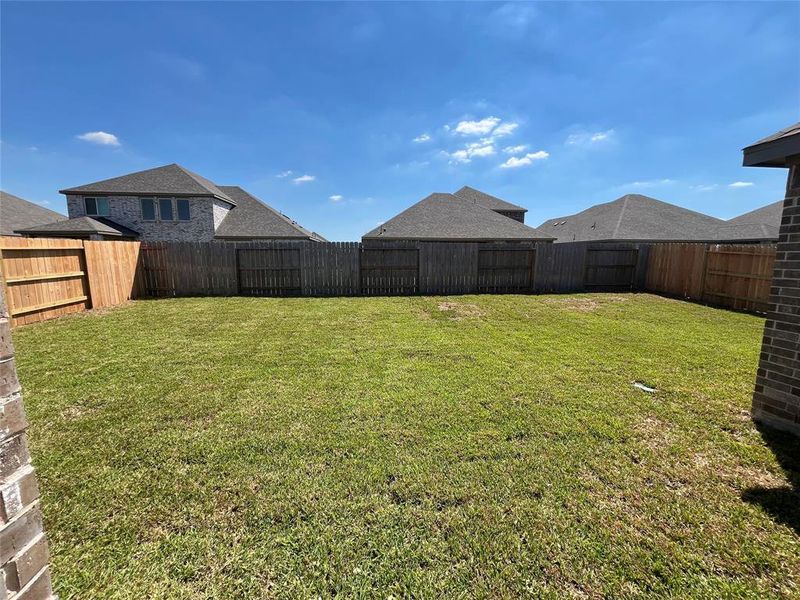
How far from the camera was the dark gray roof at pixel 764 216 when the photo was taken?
19141 millimetres

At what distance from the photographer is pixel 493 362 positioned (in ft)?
16.0

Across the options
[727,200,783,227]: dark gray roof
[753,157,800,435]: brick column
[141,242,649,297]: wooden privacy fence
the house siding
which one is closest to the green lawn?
[753,157,800,435]: brick column

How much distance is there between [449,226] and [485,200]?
901cm

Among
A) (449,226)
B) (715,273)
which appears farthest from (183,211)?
(715,273)

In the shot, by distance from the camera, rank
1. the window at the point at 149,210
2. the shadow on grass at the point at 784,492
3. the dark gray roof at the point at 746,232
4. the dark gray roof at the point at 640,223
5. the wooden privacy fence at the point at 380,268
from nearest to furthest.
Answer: the shadow on grass at the point at 784,492, the wooden privacy fence at the point at 380,268, the dark gray roof at the point at 746,232, the window at the point at 149,210, the dark gray roof at the point at 640,223

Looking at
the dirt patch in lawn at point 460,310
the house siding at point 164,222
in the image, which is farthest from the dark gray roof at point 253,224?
the dirt patch in lawn at point 460,310

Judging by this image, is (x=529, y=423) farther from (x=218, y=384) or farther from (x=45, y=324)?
(x=45, y=324)

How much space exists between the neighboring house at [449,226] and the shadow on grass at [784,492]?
48.8 ft

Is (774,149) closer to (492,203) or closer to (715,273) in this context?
(715,273)

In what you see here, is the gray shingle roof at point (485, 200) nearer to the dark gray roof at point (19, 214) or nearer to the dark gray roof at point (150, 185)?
the dark gray roof at point (150, 185)

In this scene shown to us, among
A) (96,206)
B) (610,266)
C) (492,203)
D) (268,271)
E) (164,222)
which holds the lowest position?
(268,271)

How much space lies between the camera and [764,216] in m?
19.9

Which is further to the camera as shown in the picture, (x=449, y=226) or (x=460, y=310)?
(x=449, y=226)

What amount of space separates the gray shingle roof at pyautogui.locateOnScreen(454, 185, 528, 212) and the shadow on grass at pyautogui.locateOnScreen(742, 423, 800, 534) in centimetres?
2362
